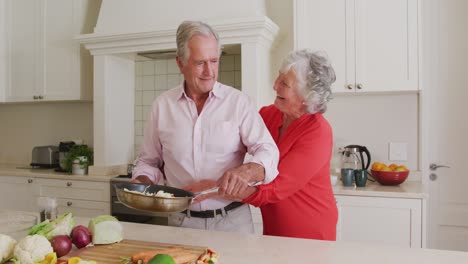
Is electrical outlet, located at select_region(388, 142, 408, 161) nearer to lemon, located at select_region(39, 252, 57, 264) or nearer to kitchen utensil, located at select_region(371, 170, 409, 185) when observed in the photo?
kitchen utensil, located at select_region(371, 170, 409, 185)

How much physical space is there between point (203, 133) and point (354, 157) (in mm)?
1573

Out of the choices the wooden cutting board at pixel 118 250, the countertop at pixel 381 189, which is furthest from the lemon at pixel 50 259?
the countertop at pixel 381 189

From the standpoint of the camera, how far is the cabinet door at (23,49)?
3805mm

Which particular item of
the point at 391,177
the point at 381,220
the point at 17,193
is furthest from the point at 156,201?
the point at 17,193

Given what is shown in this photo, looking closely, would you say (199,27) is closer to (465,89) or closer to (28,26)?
(465,89)

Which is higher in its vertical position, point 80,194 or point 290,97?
point 290,97

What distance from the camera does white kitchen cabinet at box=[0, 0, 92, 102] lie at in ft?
12.0

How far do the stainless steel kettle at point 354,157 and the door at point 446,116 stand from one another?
0.44 m

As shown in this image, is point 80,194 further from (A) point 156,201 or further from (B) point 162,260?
(B) point 162,260

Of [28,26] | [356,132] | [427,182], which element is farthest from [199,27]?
[28,26]

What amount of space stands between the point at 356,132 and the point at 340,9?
910 millimetres

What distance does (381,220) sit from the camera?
103 inches

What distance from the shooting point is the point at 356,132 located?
3221 mm

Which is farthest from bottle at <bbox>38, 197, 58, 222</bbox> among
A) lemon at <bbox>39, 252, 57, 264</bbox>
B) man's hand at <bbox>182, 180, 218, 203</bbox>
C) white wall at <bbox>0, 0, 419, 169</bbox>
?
white wall at <bbox>0, 0, 419, 169</bbox>
